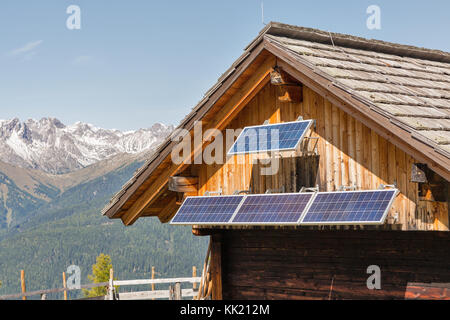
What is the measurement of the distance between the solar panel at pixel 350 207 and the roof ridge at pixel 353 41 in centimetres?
296

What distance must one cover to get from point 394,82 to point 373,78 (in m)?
0.46

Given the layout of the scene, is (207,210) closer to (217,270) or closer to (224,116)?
(224,116)

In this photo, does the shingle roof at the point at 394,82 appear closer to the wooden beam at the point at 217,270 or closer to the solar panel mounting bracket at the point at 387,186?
the solar panel mounting bracket at the point at 387,186

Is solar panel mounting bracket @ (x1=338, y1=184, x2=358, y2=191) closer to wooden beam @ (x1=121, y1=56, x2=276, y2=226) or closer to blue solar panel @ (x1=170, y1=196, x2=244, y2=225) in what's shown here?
blue solar panel @ (x1=170, y1=196, x2=244, y2=225)

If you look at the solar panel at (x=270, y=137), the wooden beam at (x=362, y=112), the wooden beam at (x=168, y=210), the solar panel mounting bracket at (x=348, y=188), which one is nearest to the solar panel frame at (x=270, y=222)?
the solar panel mounting bracket at (x=348, y=188)

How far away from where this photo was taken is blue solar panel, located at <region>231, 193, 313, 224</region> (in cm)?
1006

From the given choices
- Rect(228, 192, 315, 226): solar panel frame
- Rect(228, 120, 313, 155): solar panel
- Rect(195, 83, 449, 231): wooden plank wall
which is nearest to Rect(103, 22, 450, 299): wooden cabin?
Rect(195, 83, 449, 231): wooden plank wall

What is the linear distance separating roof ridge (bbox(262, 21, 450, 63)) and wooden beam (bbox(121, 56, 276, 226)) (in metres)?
0.64

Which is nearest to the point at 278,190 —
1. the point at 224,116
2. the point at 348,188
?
the point at 348,188

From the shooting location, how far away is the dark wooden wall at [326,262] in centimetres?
1058

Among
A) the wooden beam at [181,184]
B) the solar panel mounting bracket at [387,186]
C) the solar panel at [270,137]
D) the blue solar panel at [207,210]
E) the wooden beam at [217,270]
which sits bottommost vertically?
the wooden beam at [217,270]

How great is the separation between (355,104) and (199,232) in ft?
15.0
